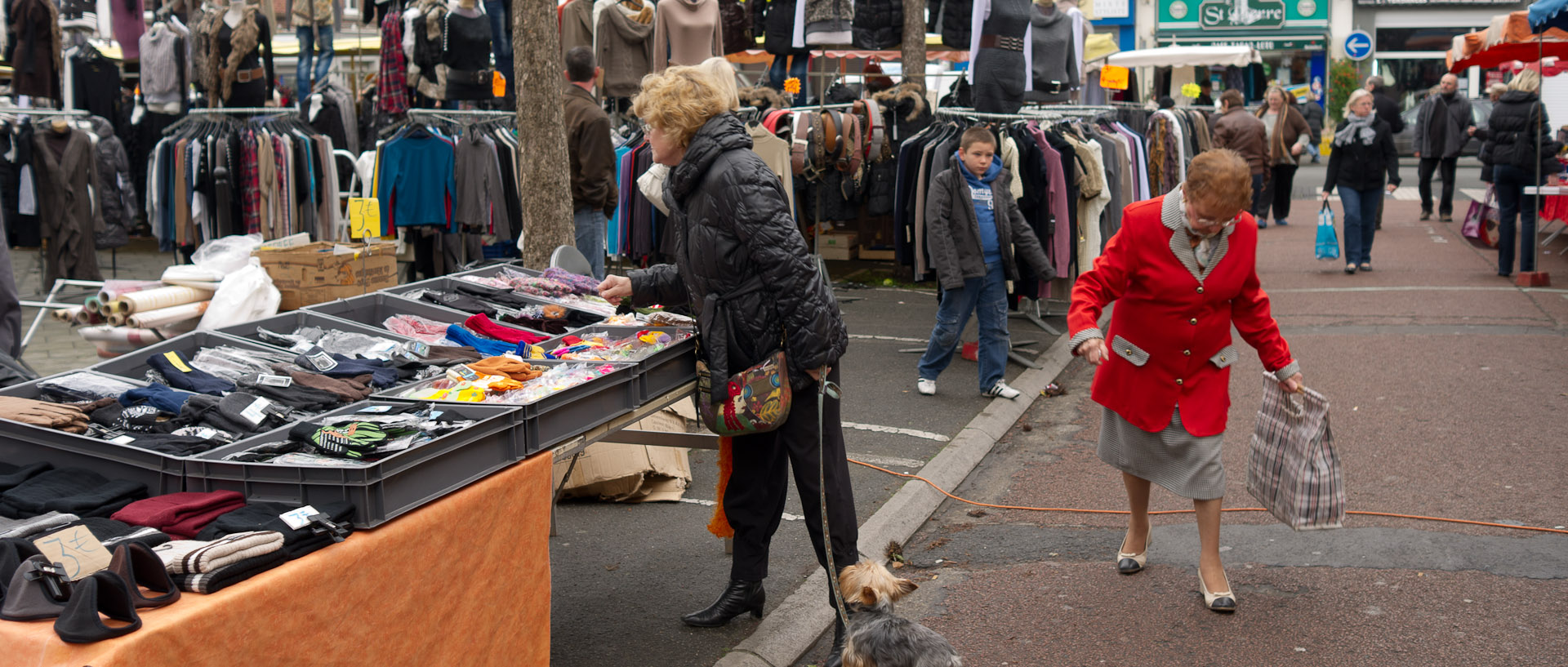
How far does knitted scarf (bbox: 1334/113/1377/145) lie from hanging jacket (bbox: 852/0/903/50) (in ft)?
15.8

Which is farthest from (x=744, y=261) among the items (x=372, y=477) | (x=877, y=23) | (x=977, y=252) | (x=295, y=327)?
(x=877, y=23)

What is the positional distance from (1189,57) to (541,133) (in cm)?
1612

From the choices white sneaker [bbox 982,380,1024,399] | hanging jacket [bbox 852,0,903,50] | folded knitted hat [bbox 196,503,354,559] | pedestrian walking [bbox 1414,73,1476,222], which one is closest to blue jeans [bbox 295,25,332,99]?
hanging jacket [bbox 852,0,903,50]

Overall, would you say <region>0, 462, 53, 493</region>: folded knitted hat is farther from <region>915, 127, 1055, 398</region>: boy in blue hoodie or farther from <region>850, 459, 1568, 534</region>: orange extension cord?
<region>915, 127, 1055, 398</region>: boy in blue hoodie

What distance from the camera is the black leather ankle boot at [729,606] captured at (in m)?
4.56

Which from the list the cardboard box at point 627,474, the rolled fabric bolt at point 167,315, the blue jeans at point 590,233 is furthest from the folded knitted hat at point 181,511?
the blue jeans at point 590,233

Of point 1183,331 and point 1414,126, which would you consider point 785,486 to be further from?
point 1414,126

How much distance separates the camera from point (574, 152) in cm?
877

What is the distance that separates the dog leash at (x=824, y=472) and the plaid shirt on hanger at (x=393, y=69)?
29.5 ft

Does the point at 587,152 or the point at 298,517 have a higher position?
the point at 587,152

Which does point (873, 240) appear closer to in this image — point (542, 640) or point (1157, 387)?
point (1157, 387)

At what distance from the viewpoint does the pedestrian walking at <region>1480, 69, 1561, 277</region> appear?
12.4 m

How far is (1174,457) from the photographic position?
480cm

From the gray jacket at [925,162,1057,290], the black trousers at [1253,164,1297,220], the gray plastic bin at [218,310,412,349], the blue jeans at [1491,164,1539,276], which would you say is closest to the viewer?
the gray plastic bin at [218,310,412,349]
